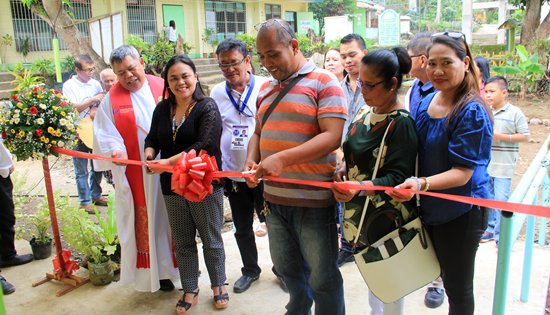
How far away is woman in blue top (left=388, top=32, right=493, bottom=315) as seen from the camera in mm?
1929

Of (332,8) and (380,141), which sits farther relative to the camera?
(332,8)

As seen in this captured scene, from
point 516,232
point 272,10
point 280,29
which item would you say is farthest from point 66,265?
point 272,10

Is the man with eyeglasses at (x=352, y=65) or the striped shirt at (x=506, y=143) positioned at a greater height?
the man with eyeglasses at (x=352, y=65)

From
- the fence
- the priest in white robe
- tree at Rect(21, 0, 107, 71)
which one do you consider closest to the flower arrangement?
the priest in white robe

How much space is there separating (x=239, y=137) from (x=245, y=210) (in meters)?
0.58

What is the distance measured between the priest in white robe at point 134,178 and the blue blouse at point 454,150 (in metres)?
2.04

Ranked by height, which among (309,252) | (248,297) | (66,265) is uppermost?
(309,252)

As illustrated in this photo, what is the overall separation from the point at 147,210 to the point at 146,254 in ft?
1.18

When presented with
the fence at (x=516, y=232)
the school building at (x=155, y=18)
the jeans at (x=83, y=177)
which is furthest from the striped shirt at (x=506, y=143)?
the school building at (x=155, y=18)

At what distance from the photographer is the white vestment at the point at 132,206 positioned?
132 inches

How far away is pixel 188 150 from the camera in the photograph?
114 inches

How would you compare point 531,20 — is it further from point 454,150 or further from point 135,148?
point 454,150

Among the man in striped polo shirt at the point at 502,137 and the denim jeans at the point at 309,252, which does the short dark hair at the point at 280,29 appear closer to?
the denim jeans at the point at 309,252

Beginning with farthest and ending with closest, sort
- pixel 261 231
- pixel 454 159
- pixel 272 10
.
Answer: pixel 272 10, pixel 261 231, pixel 454 159
